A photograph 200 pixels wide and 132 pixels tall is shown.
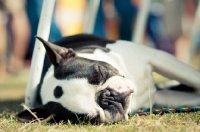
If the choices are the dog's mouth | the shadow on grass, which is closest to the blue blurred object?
the shadow on grass

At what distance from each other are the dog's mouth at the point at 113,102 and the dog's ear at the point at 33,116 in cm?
40

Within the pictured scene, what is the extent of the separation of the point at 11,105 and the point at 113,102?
159 centimetres

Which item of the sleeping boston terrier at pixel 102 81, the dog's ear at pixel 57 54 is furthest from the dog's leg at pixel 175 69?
the dog's ear at pixel 57 54

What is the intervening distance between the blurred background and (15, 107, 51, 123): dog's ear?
4705 millimetres

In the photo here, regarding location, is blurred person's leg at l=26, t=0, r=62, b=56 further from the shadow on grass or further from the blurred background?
the shadow on grass

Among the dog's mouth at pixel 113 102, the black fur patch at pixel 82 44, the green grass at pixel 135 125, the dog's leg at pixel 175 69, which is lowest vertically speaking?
the green grass at pixel 135 125

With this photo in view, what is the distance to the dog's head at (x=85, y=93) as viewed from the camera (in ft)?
9.79

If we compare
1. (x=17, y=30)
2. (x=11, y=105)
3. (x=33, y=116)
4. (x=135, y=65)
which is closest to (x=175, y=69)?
(x=135, y=65)

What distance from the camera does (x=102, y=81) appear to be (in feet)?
10.0

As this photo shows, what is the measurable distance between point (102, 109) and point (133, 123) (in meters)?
0.22

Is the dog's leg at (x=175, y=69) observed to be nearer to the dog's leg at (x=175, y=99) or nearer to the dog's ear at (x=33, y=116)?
the dog's leg at (x=175, y=99)

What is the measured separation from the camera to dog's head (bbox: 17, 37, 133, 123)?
2984 mm

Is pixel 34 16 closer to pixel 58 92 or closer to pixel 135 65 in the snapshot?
pixel 135 65

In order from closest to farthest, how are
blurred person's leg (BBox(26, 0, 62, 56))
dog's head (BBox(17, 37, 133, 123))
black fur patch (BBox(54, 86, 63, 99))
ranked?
1. dog's head (BBox(17, 37, 133, 123))
2. black fur patch (BBox(54, 86, 63, 99))
3. blurred person's leg (BBox(26, 0, 62, 56))
